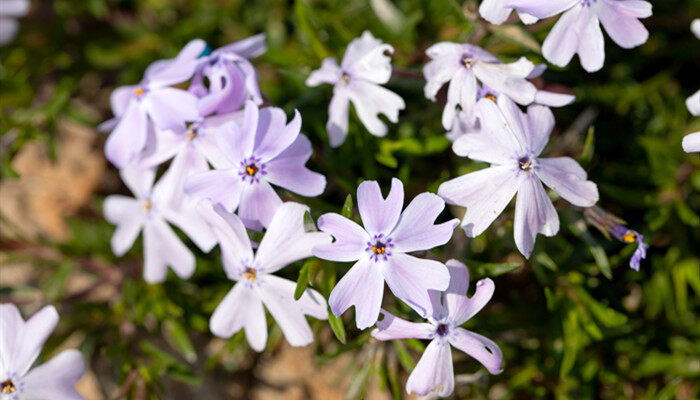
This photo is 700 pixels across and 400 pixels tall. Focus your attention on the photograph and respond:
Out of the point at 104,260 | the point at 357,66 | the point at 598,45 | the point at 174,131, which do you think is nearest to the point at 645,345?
the point at 598,45

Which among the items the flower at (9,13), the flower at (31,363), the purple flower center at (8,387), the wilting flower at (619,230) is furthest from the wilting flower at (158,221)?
the wilting flower at (619,230)

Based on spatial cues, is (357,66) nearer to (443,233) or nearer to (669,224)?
(443,233)

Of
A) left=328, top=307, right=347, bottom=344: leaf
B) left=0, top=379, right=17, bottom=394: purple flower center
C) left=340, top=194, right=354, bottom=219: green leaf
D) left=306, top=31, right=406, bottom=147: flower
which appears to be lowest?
left=0, top=379, right=17, bottom=394: purple flower center

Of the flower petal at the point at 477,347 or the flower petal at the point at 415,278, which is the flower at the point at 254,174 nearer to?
the flower petal at the point at 415,278

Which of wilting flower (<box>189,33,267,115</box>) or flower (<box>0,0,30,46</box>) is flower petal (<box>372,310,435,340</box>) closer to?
wilting flower (<box>189,33,267,115</box>)

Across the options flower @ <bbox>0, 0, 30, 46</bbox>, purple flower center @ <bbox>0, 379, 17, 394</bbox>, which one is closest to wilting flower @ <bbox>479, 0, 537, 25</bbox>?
purple flower center @ <bbox>0, 379, 17, 394</bbox>

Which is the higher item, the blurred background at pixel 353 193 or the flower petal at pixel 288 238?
the blurred background at pixel 353 193

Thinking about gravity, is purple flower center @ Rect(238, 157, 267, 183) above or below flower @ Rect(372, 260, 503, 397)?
above
